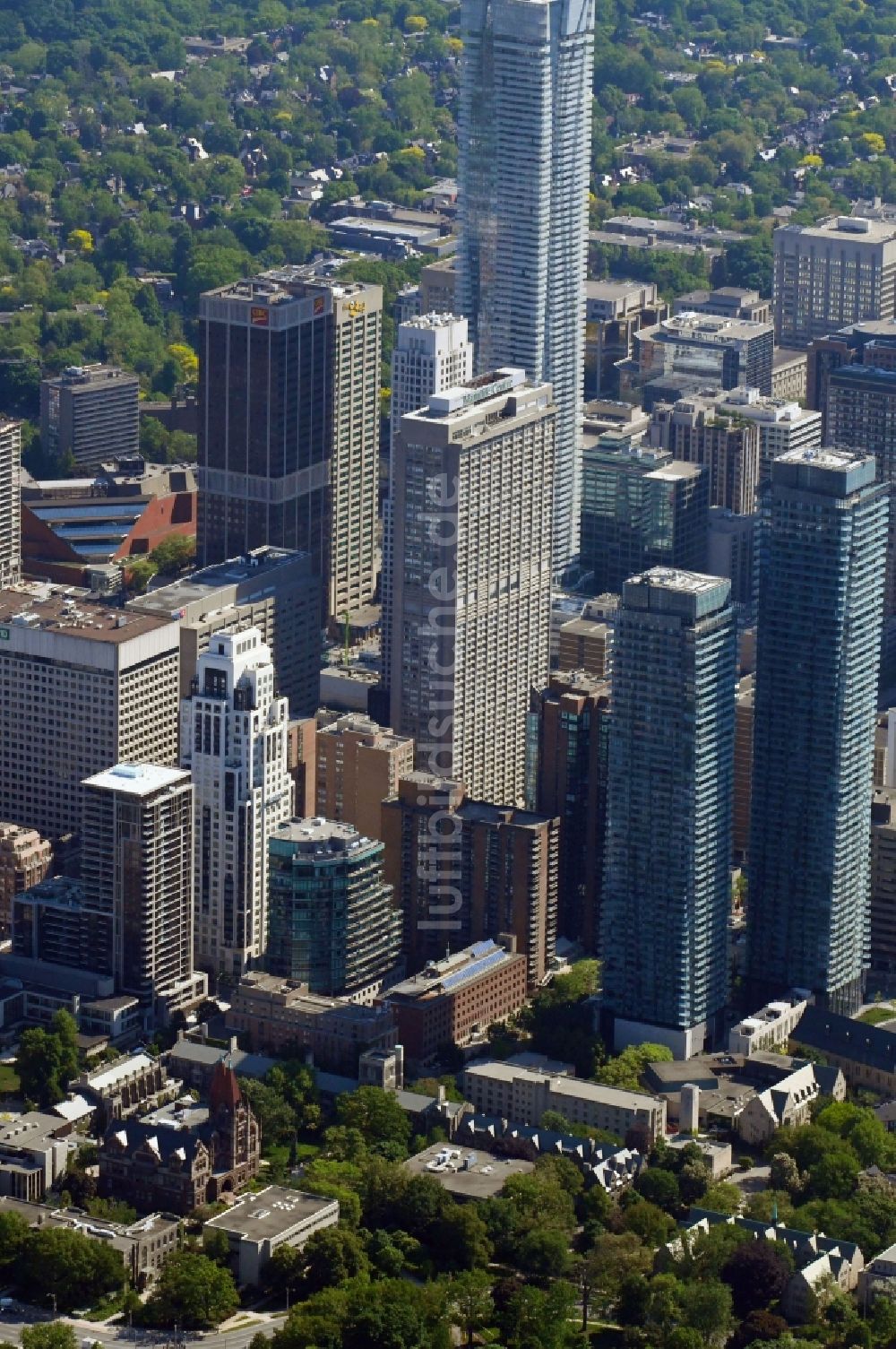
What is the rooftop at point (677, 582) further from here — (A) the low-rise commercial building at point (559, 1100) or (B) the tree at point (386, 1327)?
(B) the tree at point (386, 1327)

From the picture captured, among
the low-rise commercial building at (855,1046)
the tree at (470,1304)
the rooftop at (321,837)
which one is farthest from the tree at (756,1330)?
the rooftop at (321,837)

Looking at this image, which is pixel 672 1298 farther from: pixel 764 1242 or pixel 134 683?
pixel 134 683

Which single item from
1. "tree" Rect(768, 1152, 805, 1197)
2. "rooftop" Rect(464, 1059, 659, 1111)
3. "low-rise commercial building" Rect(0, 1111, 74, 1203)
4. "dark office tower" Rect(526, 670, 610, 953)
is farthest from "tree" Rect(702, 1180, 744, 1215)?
"dark office tower" Rect(526, 670, 610, 953)

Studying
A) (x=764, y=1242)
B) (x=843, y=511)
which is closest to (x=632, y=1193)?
(x=764, y=1242)

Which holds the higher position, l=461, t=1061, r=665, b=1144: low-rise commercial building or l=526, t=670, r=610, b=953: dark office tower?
l=526, t=670, r=610, b=953: dark office tower

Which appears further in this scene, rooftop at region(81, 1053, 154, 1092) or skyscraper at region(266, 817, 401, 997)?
skyscraper at region(266, 817, 401, 997)

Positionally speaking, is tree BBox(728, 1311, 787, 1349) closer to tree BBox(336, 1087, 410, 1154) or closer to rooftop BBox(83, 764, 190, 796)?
tree BBox(336, 1087, 410, 1154)

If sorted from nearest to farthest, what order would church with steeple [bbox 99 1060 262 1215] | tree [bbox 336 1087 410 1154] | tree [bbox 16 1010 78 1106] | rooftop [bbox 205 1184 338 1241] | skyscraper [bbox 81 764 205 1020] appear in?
rooftop [bbox 205 1184 338 1241]
church with steeple [bbox 99 1060 262 1215]
tree [bbox 336 1087 410 1154]
tree [bbox 16 1010 78 1106]
skyscraper [bbox 81 764 205 1020]
